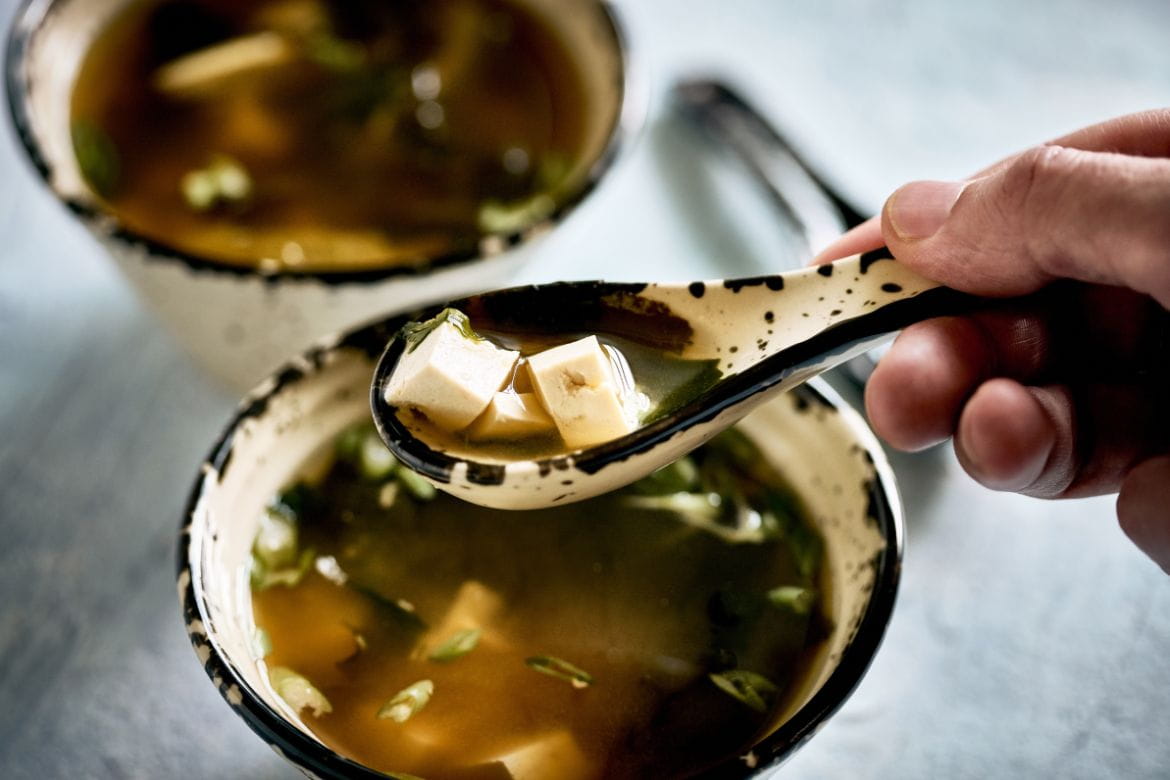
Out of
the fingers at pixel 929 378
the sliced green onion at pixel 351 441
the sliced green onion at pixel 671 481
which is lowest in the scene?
the sliced green onion at pixel 671 481

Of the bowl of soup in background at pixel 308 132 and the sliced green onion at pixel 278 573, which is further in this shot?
the bowl of soup in background at pixel 308 132

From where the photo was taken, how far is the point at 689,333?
1008mm

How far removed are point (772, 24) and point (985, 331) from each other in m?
1.11

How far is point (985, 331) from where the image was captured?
103 centimetres

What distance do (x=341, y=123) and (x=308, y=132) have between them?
5 centimetres

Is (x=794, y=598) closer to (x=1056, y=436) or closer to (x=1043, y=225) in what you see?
(x=1056, y=436)

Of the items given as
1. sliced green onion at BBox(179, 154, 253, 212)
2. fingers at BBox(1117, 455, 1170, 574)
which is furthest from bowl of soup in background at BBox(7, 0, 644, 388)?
fingers at BBox(1117, 455, 1170, 574)

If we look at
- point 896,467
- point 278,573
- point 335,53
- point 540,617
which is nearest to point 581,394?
point 540,617

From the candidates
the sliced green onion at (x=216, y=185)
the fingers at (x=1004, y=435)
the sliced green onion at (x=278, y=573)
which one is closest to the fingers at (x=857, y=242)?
the fingers at (x=1004, y=435)

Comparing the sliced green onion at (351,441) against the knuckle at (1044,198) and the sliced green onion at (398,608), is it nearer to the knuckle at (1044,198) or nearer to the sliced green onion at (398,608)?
the sliced green onion at (398,608)

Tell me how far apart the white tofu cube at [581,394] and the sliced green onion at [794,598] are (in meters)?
0.25

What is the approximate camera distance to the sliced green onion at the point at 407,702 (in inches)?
40.3

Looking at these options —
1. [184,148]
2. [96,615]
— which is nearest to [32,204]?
[184,148]

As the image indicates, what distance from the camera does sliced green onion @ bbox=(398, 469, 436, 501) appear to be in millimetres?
1182
